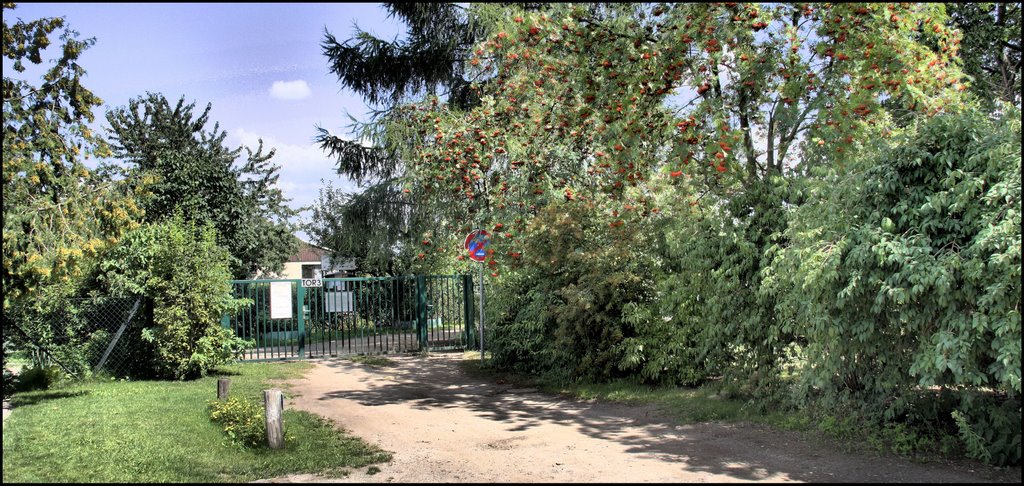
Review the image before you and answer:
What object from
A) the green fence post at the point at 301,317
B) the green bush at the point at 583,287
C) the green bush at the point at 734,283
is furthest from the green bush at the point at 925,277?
the green fence post at the point at 301,317

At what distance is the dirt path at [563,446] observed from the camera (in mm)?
5809

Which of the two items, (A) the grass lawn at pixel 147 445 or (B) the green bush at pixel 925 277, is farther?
(A) the grass lawn at pixel 147 445

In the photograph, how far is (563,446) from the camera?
7.11 metres

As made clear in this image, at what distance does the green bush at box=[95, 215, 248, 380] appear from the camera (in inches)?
472

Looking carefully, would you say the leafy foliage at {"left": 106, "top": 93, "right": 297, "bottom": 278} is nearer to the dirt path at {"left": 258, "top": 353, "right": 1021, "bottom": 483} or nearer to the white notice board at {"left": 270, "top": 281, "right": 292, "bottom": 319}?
the white notice board at {"left": 270, "top": 281, "right": 292, "bottom": 319}

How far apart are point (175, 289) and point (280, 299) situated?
357cm

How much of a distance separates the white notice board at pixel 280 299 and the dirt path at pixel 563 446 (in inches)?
182

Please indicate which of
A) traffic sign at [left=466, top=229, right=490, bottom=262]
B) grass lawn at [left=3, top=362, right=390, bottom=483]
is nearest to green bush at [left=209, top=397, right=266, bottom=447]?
grass lawn at [left=3, top=362, right=390, bottom=483]

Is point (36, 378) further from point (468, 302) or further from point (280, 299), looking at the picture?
point (468, 302)

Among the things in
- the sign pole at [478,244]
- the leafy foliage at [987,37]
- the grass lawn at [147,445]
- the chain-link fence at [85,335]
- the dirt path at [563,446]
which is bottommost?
the dirt path at [563,446]

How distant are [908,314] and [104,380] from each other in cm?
1256

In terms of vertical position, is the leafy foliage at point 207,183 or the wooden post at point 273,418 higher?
the leafy foliage at point 207,183

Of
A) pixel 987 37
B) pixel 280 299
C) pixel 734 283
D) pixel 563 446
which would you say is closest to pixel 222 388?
pixel 563 446

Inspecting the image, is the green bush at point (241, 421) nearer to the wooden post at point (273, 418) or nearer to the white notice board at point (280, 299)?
the wooden post at point (273, 418)
